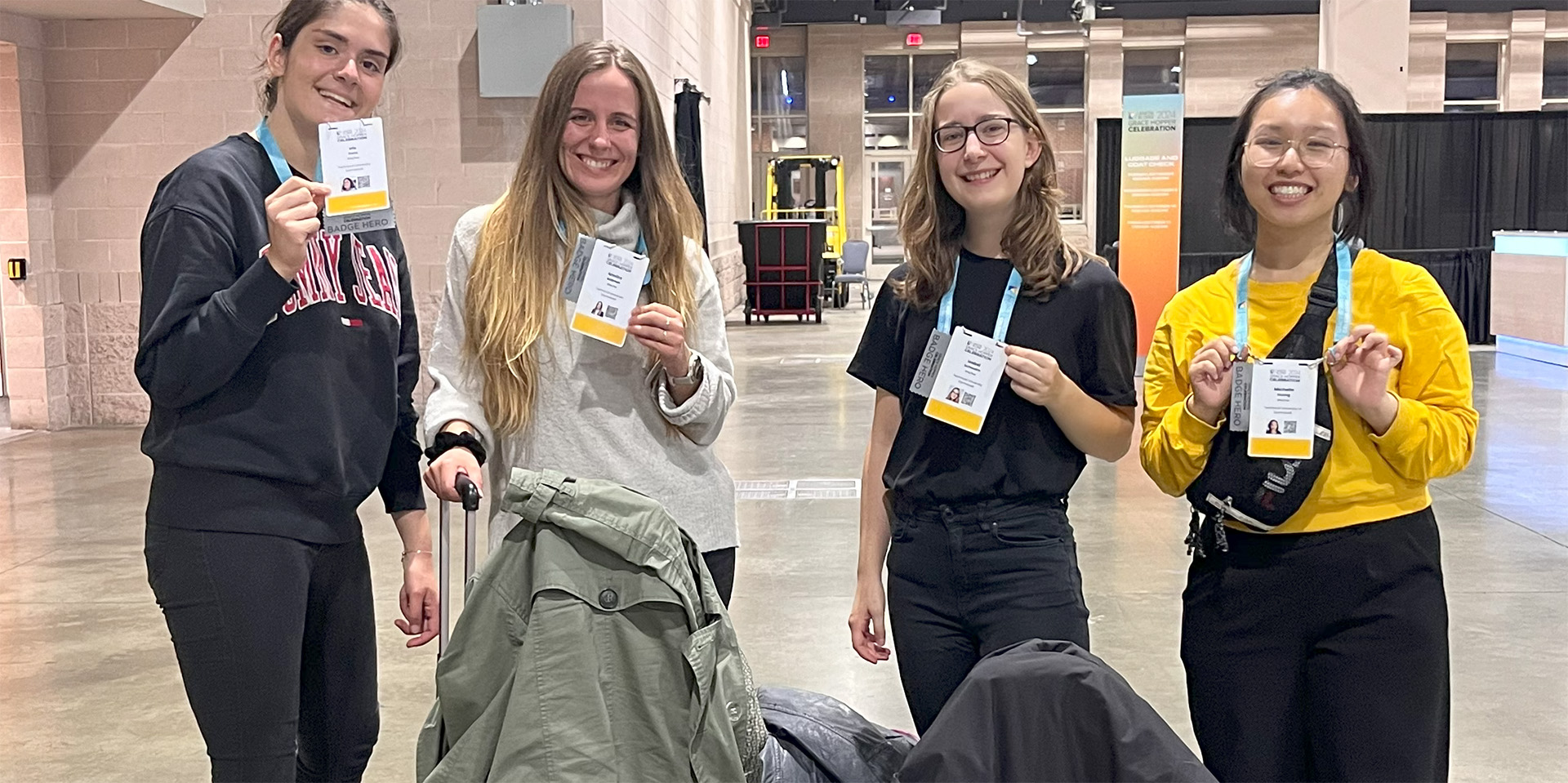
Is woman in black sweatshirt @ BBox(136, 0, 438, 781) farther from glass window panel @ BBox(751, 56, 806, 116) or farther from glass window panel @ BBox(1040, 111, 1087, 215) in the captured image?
glass window panel @ BBox(751, 56, 806, 116)

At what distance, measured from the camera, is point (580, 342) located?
1938 mm

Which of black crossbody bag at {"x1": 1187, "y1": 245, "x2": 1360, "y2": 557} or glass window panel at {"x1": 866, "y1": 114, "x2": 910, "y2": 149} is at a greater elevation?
glass window panel at {"x1": 866, "y1": 114, "x2": 910, "y2": 149}

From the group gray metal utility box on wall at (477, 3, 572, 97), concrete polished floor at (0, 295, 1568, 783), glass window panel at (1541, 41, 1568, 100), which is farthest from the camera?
glass window panel at (1541, 41, 1568, 100)

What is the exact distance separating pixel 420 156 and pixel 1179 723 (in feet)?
22.0

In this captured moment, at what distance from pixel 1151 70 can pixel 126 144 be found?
764 inches

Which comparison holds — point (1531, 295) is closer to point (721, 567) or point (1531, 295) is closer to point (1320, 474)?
point (1320, 474)

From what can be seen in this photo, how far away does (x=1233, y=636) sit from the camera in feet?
6.13

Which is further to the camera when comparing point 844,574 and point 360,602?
point 844,574

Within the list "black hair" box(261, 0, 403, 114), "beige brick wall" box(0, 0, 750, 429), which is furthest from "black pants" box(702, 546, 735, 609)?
"beige brick wall" box(0, 0, 750, 429)

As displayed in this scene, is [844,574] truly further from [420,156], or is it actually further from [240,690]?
[420,156]

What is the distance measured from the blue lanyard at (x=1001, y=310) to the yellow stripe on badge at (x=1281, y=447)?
1.29ft

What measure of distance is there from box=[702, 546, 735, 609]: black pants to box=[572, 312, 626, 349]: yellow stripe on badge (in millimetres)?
373

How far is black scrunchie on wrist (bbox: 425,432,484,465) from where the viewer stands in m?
1.92

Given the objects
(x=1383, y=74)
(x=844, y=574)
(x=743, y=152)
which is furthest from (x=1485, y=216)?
(x=844, y=574)
